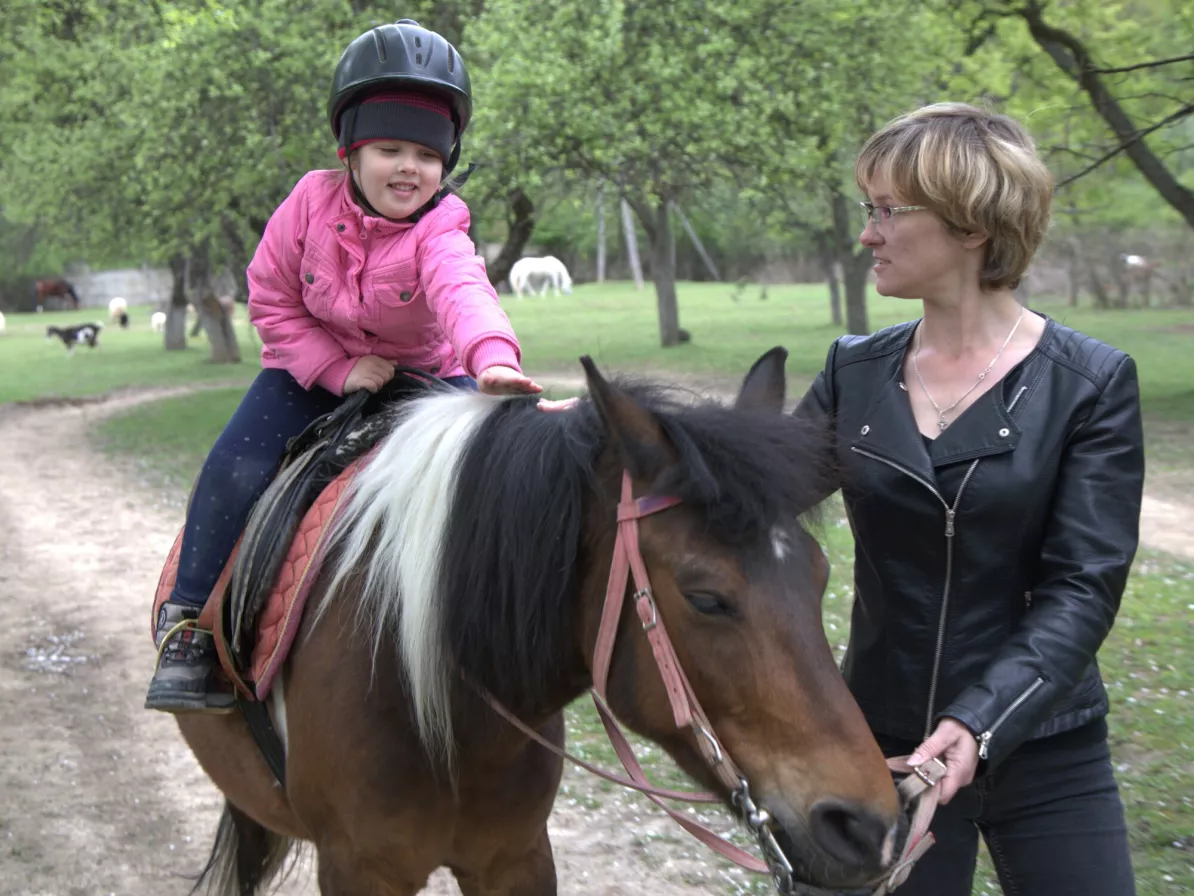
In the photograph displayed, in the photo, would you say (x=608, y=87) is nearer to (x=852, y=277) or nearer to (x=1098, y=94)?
(x=1098, y=94)

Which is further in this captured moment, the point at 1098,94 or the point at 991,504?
the point at 1098,94

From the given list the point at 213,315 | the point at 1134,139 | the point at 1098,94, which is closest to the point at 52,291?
the point at 213,315

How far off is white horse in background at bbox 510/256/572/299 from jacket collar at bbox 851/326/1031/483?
50792mm

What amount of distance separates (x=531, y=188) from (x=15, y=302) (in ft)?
178

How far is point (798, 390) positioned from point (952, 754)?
14.8 meters

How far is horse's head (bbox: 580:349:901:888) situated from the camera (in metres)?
1.77

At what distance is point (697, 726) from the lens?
1873mm

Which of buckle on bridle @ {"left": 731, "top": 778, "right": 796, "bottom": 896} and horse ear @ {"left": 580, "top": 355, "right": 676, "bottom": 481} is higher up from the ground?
horse ear @ {"left": 580, "top": 355, "right": 676, "bottom": 481}

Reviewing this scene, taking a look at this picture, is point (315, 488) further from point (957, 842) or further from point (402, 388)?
point (957, 842)

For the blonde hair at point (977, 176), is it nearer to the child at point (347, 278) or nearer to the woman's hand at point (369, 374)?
the child at point (347, 278)

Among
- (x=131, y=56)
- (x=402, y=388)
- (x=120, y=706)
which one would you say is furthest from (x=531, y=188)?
(x=402, y=388)

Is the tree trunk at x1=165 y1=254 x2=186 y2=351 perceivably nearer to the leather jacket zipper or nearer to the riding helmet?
the riding helmet

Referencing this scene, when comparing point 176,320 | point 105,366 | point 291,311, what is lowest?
point 105,366

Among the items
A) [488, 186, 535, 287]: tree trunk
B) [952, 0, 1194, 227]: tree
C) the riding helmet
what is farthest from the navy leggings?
[488, 186, 535, 287]: tree trunk
